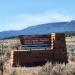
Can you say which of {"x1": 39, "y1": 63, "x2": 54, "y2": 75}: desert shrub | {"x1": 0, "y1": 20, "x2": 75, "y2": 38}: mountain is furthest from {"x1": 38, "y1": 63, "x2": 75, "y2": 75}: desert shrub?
{"x1": 0, "y1": 20, "x2": 75, "y2": 38}: mountain

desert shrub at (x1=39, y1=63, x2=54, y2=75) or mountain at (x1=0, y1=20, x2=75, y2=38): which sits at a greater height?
mountain at (x1=0, y1=20, x2=75, y2=38)

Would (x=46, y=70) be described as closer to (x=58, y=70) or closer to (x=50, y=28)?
(x=58, y=70)

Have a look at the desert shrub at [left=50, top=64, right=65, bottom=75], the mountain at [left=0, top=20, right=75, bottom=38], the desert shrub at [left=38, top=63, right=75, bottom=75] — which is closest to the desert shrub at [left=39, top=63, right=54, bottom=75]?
the desert shrub at [left=38, top=63, right=75, bottom=75]

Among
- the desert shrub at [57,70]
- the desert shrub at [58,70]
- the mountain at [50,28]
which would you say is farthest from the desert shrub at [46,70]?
the mountain at [50,28]

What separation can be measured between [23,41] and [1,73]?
126 inches

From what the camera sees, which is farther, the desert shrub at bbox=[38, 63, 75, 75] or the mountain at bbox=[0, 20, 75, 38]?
the mountain at bbox=[0, 20, 75, 38]

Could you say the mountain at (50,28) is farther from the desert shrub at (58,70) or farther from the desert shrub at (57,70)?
the desert shrub at (58,70)

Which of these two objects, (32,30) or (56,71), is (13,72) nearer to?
(56,71)

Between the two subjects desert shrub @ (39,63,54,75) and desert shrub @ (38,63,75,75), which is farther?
desert shrub @ (39,63,54,75)

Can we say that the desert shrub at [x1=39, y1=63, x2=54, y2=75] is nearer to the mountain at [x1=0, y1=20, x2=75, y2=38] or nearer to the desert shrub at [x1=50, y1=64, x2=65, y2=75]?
the desert shrub at [x1=50, y1=64, x2=65, y2=75]

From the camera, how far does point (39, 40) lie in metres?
26.3

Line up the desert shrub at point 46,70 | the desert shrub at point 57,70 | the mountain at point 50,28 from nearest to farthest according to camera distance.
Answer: the desert shrub at point 57,70 < the desert shrub at point 46,70 < the mountain at point 50,28

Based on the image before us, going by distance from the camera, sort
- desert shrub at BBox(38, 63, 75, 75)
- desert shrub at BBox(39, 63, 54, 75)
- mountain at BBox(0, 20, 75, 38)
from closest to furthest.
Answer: desert shrub at BBox(38, 63, 75, 75)
desert shrub at BBox(39, 63, 54, 75)
mountain at BBox(0, 20, 75, 38)

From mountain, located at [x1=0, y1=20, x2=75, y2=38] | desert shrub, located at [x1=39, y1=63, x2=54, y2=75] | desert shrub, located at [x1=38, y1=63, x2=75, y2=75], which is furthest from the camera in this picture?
mountain, located at [x1=0, y1=20, x2=75, y2=38]
